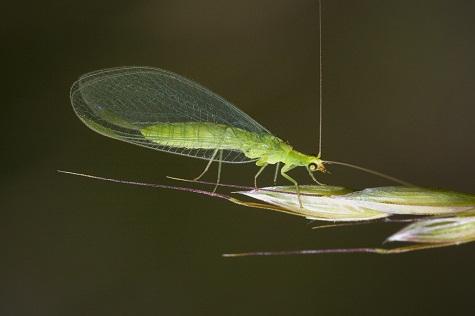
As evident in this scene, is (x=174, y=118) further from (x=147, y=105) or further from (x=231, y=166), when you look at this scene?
(x=231, y=166)

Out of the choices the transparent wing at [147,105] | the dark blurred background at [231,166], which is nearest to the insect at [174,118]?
the transparent wing at [147,105]

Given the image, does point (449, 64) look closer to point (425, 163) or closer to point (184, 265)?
point (425, 163)

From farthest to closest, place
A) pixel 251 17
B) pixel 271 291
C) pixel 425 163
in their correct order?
pixel 251 17 → pixel 425 163 → pixel 271 291

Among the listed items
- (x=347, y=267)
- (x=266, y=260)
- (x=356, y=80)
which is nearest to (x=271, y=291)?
(x=266, y=260)

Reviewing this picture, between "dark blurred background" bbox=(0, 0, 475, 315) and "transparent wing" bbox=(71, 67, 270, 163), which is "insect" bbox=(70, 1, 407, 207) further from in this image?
"dark blurred background" bbox=(0, 0, 475, 315)

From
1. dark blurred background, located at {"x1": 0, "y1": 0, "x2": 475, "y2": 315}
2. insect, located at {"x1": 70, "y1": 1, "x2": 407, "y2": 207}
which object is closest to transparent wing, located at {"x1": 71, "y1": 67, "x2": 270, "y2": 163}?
insect, located at {"x1": 70, "y1": 1, "x2": 407, "y2": 207}
